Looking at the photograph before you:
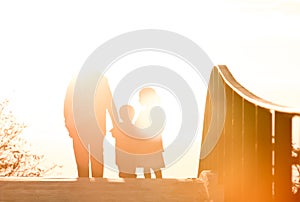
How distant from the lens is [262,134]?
215 inches

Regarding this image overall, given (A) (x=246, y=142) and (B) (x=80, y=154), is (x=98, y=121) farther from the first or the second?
(A) (x=246, y=142)

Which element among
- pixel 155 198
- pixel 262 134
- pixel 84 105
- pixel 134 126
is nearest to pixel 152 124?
pixel 134 126

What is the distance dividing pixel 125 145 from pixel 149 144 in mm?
281

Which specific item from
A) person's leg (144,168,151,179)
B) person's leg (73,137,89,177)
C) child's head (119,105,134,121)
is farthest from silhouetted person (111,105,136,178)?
person's leg (73,137,89,177)

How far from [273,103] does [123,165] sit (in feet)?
12.2

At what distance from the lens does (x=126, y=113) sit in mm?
8641

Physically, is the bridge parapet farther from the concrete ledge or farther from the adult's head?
the adult's head

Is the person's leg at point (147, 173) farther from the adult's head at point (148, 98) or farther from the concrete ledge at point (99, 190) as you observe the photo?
the concrete ledge at point (99, 190)

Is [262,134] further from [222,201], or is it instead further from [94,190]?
[94,190]

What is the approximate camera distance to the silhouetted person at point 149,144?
28.4 feet

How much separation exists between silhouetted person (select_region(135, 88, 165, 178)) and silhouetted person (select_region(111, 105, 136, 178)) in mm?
99

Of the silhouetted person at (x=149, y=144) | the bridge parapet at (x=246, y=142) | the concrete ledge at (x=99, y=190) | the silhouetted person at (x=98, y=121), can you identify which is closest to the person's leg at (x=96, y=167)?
the silhouetted person at (x=98, y=121)

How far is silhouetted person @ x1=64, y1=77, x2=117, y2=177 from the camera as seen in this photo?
8.30 meters

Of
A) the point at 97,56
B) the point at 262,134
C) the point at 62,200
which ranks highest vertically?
the point at 97,56
